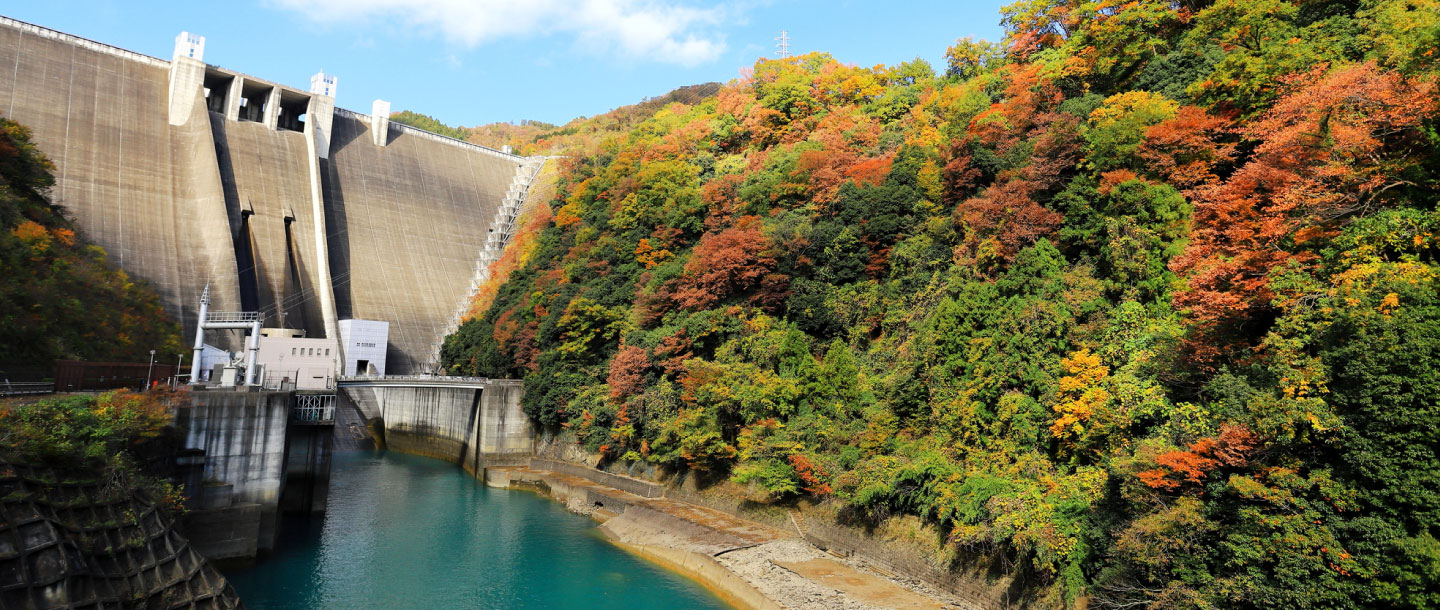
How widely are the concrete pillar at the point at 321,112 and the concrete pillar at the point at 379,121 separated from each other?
10.8ft

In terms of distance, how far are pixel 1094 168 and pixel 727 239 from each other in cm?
1500

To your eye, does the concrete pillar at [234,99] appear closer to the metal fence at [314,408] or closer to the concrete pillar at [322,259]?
the concrete pillar at [322,259]

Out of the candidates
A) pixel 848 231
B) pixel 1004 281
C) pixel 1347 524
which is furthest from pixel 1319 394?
pixel 848 231

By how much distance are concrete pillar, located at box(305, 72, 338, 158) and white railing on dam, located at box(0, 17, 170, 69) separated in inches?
333

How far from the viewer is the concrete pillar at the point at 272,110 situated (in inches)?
2056

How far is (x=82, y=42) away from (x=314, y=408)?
34.9 m

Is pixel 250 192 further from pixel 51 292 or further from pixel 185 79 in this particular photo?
pixel 51 292

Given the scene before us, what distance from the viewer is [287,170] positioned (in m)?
51.1

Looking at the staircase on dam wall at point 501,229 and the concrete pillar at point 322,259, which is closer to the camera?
the concrete pillar at point 322,259

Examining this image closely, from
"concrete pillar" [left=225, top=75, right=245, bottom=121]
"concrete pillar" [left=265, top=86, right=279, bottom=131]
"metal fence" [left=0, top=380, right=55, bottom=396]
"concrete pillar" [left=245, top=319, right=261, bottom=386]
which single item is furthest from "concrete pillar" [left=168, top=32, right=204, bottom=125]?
"metal fence" [left=0, top=380, right=55, bottom=396]

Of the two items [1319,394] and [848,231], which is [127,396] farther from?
[1319,394]

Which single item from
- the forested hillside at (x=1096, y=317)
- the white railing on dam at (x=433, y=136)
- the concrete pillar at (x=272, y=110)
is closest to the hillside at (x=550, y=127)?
the white railing on dam at (x=433, y=136)

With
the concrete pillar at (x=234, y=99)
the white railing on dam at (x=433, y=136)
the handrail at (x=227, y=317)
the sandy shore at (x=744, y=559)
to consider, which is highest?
the white railing on dam at (x=433, y=136)

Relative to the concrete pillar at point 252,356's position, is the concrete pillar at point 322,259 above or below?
above
